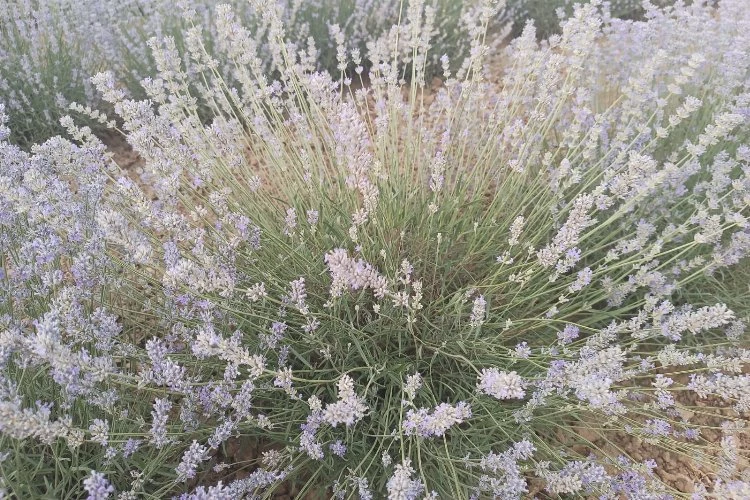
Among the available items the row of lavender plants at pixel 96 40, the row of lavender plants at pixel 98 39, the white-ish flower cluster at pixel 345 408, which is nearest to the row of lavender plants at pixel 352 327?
the white-ish flower cluster at pixel 345 408

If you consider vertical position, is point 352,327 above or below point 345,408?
below

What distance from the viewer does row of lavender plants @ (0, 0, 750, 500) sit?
1.43 metres

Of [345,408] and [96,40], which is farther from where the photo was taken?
[96,40]

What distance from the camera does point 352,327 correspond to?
5.74ft

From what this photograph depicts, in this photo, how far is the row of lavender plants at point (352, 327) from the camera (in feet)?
4.68

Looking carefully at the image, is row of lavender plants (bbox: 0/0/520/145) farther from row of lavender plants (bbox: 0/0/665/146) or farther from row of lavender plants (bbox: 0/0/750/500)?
row of lavender plants (bbox: 0/0/750/500)

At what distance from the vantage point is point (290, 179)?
2.45 m

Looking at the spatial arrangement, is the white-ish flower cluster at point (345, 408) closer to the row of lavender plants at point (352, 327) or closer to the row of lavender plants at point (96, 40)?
the row of lavender plants at point (352, 327)

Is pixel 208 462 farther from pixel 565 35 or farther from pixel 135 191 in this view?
pixel 565 35

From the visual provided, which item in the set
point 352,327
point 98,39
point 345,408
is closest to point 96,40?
point 98,39

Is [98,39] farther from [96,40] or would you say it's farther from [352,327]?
[352,327]

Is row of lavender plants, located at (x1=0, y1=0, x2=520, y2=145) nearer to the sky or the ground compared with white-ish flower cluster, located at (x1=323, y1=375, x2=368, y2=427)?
nearer to the sky

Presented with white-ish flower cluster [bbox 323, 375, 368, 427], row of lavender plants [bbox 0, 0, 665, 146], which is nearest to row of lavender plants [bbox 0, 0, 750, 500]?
white-ish flower cluster [bbox 323, 375, 368, 427]

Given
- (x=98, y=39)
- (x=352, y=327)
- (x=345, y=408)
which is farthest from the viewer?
(x=98, y=39)
